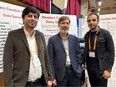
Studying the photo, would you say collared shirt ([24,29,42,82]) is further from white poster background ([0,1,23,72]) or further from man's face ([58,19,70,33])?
man's face ([58,19,70,33])

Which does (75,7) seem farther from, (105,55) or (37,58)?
(37,58)

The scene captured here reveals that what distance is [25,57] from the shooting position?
1.85 metres

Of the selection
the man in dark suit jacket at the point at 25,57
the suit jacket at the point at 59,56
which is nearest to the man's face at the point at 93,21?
the suit jacket at the point at 59,56

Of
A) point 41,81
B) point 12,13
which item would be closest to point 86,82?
point 41,81

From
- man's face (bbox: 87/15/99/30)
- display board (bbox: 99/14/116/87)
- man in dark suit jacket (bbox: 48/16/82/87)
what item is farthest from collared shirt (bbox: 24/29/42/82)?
display board (bbox: 99/14/116/87)

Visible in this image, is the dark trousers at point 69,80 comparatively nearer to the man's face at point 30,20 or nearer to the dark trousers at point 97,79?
the dark trousers at point 97,79

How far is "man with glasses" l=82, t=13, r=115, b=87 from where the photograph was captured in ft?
8.53

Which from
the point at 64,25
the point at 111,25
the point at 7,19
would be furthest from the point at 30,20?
the point at 111,25

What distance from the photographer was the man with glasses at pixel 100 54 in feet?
8.53

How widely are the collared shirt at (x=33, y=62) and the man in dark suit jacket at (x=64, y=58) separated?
586 mm

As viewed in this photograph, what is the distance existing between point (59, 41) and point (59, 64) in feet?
0.97

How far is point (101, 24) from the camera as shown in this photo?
150 inches

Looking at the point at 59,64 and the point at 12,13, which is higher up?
the point at 12,13

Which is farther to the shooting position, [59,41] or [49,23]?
[49,23]
